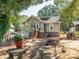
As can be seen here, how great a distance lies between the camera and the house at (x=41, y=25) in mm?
36125

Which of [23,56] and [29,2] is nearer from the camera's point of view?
[29,2]

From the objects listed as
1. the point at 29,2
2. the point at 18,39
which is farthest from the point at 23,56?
the point at 29,2

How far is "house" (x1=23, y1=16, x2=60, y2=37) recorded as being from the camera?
36125 millimetres

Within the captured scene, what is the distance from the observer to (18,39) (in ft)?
51.0

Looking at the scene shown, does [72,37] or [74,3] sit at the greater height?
[74,3]

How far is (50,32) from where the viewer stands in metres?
36.4

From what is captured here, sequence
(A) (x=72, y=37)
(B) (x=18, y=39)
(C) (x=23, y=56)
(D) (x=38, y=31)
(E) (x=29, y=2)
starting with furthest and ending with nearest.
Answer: (D) (x=38, y=31)
(A) (x=72, y=37)
(B) (x=18, y=39)
(C) (x=23, y=56)
(E) (x=29, y=2)

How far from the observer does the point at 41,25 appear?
37.1 m

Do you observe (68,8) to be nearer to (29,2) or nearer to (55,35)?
(29,2)

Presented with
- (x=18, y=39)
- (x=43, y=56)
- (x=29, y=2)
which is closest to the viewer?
(x=29, y=2)

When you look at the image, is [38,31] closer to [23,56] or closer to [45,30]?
[45,30]

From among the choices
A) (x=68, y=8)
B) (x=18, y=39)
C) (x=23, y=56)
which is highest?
(x=68, y=8)

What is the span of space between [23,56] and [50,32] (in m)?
22.9

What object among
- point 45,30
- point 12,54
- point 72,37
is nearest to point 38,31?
point 45,30
